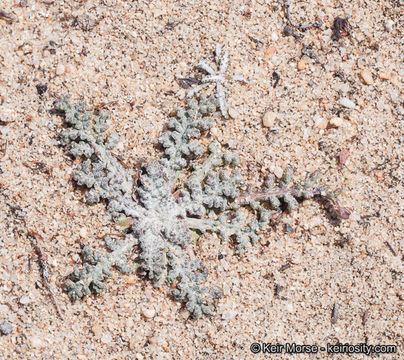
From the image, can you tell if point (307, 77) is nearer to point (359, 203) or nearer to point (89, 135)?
point (359, 203)

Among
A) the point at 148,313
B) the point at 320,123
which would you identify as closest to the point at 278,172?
the point at 320,123

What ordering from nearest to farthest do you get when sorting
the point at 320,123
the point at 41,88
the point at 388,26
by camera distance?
the point at 41,88
the point at 320,123
the point at 388,26

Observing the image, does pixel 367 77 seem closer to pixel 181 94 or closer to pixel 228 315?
pixel 181 94

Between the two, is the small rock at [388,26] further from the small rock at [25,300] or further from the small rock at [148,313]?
the small rock at [25,300]

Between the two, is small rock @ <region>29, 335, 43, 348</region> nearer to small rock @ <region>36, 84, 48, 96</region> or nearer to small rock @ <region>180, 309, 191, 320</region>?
small rock @ <region>180, 309, 191, 320</region>

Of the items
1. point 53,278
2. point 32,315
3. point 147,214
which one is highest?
point 147,214

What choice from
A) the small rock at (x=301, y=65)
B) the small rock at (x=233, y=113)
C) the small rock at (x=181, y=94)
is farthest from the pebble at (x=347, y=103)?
the small rock at (x=181, y=94)

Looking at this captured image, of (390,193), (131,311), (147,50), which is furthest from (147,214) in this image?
(390,193)

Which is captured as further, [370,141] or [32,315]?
[370,141]
